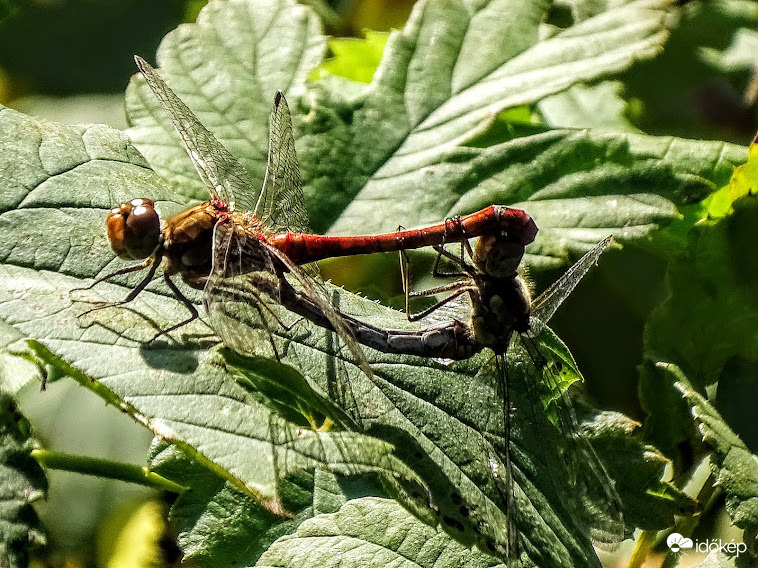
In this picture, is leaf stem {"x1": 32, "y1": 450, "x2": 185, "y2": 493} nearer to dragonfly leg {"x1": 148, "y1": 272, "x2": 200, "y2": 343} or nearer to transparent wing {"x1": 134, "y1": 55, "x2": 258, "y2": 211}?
dragonfly leg {"x1": 148, "y1": 272, "x2": 200, "y2": 343}

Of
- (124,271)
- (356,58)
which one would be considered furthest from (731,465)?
(356,58)

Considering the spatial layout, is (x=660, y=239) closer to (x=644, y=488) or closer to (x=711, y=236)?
(x=711, y=236)

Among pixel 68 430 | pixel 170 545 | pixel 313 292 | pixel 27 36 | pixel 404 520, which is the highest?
pixel 27 36

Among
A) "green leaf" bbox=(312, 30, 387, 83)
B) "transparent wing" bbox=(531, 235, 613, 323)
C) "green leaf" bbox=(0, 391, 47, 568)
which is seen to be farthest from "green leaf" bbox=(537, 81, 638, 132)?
"green leaf" bbox=(0, 391, 47, 568)

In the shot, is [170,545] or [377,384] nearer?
[377,384]

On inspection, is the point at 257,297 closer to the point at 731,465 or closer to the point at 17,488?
the point at 17,488

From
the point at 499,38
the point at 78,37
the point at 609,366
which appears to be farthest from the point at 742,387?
the point at 78,37
